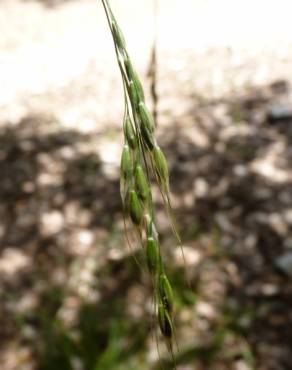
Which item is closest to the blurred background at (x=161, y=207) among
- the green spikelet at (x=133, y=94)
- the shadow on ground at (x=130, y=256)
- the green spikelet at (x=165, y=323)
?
the shadow on ground at (x=130, y=256)

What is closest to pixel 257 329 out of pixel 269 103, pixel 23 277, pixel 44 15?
pixel 23 277

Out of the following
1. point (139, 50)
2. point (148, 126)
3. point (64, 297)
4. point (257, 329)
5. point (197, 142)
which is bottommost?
point (148, 126)

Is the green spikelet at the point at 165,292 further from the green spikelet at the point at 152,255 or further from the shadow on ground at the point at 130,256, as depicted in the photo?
the shadow on ground at the point at 130,256

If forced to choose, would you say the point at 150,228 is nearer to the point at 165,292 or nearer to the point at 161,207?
the point at 165,292

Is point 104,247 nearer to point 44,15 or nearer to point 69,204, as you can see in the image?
point 69,204

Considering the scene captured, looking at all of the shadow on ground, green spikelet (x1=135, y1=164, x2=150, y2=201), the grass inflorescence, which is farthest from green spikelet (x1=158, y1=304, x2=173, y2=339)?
the shadow on ground
